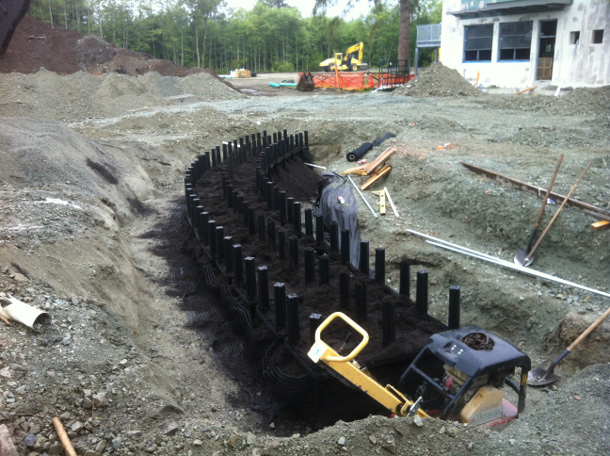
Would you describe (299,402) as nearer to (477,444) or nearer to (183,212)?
(477,444)

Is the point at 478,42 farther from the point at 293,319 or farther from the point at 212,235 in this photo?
the point at 293,319

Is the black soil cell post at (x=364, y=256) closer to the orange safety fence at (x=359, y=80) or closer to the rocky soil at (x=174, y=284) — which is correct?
the rocky soil at (x=174, y=284)

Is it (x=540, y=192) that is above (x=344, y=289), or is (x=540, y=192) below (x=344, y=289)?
above

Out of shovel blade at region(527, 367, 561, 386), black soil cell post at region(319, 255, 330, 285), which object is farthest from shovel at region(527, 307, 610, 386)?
black soil cell post at region(319, 255, 330, 285)

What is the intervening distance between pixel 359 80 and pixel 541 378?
33.2 metres

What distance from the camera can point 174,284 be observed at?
9.11 m

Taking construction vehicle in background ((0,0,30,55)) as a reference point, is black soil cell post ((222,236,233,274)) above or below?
below

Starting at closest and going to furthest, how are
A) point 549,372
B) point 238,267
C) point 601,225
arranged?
point 549,372
point 238,267
point 601,225

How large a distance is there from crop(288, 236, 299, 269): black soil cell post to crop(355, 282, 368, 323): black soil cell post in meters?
1.78

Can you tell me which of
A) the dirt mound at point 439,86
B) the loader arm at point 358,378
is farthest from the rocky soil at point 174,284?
the dirt mound at point 439,86

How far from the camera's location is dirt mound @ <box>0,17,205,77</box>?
31344 mm

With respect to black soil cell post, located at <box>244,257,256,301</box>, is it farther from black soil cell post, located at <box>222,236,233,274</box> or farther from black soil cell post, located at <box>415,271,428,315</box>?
black soil cell post, located at <box>415,271,428,315</box>

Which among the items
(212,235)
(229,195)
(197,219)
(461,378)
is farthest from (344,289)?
(229,195)

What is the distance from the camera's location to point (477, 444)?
13.4 feet
